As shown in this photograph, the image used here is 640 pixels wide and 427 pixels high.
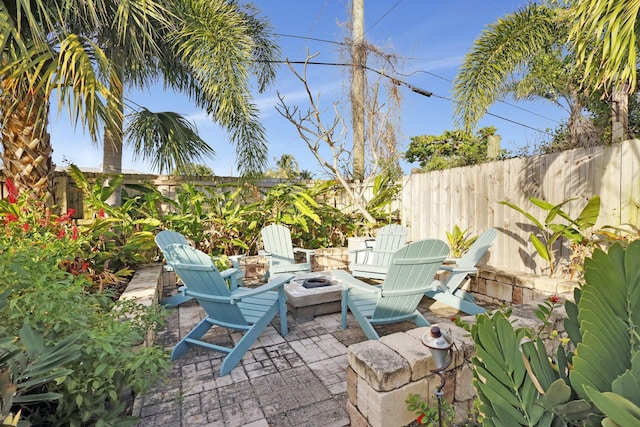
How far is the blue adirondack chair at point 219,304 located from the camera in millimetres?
2457

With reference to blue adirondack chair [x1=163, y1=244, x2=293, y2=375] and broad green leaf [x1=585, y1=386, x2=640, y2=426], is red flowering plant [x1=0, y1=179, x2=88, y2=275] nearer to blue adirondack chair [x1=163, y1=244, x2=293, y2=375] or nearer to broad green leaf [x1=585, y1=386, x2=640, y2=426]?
blue adirondack chair [x1=163, y1=244, x2=293, y2=375]

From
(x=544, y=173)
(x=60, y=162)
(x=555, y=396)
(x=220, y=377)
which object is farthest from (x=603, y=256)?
(x=60, y=162)

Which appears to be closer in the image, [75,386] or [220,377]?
[75,386]

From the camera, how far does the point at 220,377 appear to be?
2.33 metres

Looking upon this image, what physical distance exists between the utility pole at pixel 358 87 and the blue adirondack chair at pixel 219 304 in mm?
4939

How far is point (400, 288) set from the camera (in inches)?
109

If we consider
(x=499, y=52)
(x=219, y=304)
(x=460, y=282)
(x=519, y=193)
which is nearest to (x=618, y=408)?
(x=219, y=304)

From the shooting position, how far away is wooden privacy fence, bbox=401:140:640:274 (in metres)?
3.10

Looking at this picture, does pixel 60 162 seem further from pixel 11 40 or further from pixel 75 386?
pixel 75 386

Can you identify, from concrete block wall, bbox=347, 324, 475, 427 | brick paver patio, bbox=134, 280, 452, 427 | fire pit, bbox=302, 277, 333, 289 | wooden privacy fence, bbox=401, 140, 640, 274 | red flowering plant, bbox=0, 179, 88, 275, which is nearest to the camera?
concrete block wall, bbox=347, 324, 475, 427

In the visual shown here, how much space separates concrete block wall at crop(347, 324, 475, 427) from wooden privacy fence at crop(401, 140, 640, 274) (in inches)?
105

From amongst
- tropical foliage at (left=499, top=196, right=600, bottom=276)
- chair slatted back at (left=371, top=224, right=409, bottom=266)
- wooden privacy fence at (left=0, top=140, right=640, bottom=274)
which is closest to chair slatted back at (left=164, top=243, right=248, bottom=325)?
chair slatted back at (left=371, top=224, right=409, bottom=266)

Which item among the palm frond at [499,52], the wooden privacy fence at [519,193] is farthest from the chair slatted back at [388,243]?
the palm frond at [499,52]

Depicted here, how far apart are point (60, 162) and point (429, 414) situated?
5472mm
